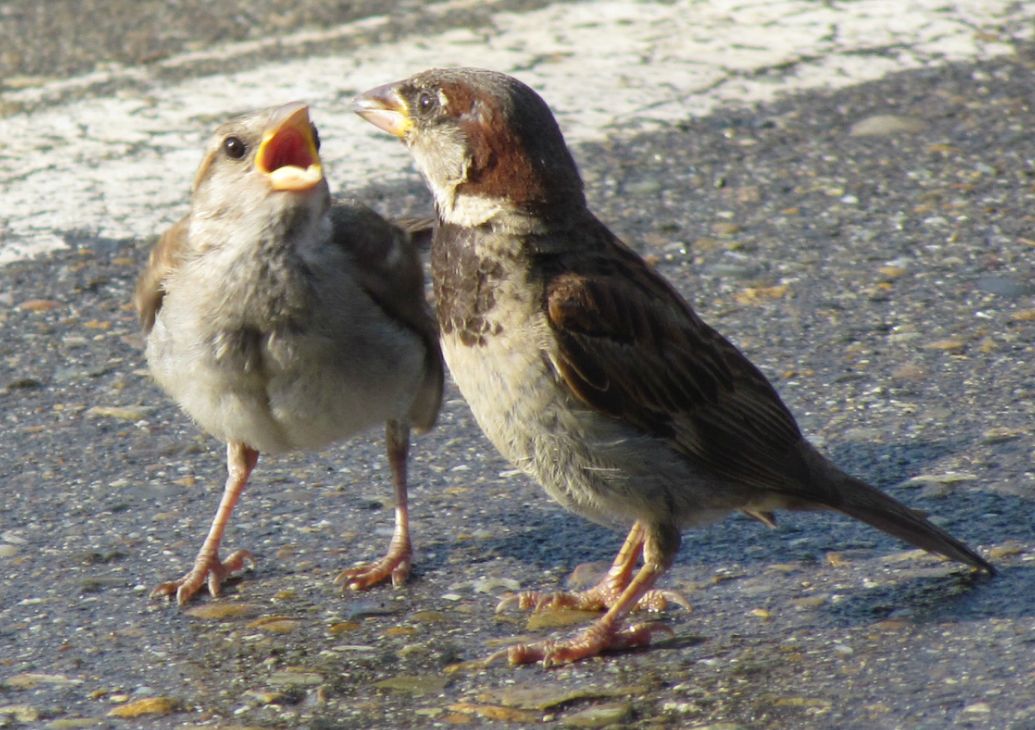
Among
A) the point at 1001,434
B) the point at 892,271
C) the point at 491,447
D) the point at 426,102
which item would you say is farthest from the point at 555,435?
the point at 892,271

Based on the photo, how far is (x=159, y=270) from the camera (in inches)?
188

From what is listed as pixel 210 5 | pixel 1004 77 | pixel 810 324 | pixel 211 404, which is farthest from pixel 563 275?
pixel 210 5

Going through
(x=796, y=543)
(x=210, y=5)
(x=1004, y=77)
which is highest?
(x=210, y=5)

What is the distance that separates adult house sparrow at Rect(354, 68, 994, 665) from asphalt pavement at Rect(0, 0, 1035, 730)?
0.76ft

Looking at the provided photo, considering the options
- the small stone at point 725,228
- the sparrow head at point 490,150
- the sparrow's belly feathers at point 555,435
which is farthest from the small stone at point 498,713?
the small stone at point 725,228

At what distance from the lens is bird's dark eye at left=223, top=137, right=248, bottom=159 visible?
4703 mm

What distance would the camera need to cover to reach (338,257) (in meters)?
4.64

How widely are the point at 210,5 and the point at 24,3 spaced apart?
95 centimetres

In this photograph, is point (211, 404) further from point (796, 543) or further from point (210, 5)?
point (210, 5)

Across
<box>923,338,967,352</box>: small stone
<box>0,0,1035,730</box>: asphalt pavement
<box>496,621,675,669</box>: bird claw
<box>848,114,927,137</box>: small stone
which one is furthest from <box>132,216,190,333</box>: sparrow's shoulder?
<box>848,114,927,137</box>: small stone

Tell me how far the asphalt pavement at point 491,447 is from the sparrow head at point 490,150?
104 cm

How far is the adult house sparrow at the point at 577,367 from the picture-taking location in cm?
420

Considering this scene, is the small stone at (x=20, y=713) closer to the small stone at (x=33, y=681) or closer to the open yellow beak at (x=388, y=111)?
the small stone at (x=33, y=681)

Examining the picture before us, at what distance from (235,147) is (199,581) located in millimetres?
1192
